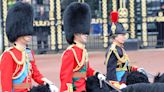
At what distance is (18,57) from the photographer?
15.3 feet

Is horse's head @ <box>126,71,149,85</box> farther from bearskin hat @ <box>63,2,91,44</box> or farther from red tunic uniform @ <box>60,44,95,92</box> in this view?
bearskin hat @ <box>63,2,91,44</box>

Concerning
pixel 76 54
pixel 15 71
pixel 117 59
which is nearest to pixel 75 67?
pixel 76 54

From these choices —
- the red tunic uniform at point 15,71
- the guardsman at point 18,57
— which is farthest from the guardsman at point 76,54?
the red tunic uniform at point 15,71

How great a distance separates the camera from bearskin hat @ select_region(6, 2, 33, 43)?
4723mm

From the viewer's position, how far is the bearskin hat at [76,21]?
16.7ft

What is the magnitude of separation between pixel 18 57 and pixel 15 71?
5.1 inches

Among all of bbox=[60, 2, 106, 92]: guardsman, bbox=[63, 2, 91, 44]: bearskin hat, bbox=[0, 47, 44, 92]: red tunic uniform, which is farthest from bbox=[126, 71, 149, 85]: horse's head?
bbox=[0, 47, 44, 92]: red tunic uniform

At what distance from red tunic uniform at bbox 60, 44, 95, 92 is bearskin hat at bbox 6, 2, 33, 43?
0.42 metres

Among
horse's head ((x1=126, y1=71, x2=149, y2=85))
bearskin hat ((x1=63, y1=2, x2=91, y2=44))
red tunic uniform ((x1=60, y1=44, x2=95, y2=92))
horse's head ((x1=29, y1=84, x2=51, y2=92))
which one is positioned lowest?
horse's head ((x1=126, y1=71, x2=149, y2=85))

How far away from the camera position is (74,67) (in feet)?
16.2

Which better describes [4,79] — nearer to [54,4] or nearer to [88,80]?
[88,80]

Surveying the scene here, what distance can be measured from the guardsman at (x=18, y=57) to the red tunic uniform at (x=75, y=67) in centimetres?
19

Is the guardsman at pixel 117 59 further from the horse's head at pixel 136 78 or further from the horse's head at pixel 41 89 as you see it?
the horse's head at pixel 41 89

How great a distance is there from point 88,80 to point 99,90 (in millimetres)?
166
